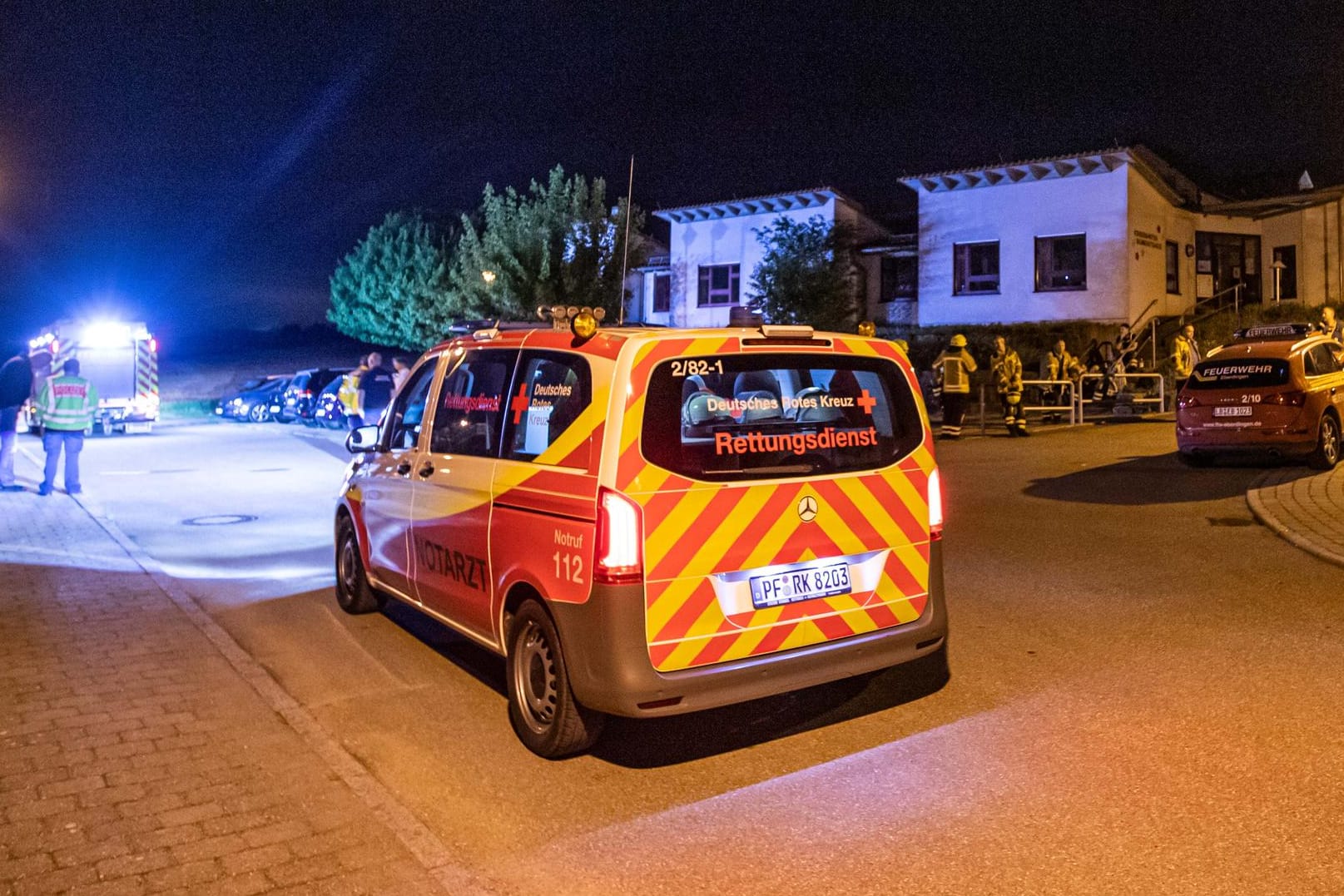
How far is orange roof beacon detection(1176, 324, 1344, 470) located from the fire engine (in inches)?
995

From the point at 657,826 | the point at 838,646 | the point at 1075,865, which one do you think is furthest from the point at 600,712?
the point at 1075,865

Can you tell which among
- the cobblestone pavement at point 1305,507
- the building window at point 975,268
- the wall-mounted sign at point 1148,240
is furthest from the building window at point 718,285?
the cobblestone pavement at point 1305,507

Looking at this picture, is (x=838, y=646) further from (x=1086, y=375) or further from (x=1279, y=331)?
(x=1086, y=375)

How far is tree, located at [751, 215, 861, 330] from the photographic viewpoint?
33875mm

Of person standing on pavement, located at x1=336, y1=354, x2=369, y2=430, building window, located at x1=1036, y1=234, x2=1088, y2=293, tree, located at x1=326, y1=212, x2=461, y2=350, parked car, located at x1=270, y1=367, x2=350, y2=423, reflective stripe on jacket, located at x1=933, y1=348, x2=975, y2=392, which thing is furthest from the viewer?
tree, located at x1=326, y1=212, x2=461, y2=350

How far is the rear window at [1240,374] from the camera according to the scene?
547 inches

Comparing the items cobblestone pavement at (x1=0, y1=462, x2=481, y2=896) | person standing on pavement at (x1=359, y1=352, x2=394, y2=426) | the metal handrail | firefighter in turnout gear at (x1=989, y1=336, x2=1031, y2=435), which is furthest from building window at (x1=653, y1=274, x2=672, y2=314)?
cobblestone pavement at (x1=0, y1=462, x2=481, y2=896)

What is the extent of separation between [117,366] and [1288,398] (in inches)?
1066

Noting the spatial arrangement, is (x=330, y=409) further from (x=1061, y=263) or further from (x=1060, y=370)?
(x=1061, y=263)

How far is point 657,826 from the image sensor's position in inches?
171

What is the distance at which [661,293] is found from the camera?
149ft

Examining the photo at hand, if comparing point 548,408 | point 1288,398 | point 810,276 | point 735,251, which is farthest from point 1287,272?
point 548,408

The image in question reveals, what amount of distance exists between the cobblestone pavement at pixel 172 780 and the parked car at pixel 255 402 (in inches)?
1119

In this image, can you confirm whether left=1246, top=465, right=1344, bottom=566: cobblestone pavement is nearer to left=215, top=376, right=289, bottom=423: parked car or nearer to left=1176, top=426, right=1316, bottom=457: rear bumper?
left=1176, top=426, right=1316, bottom=457: rear bumper
